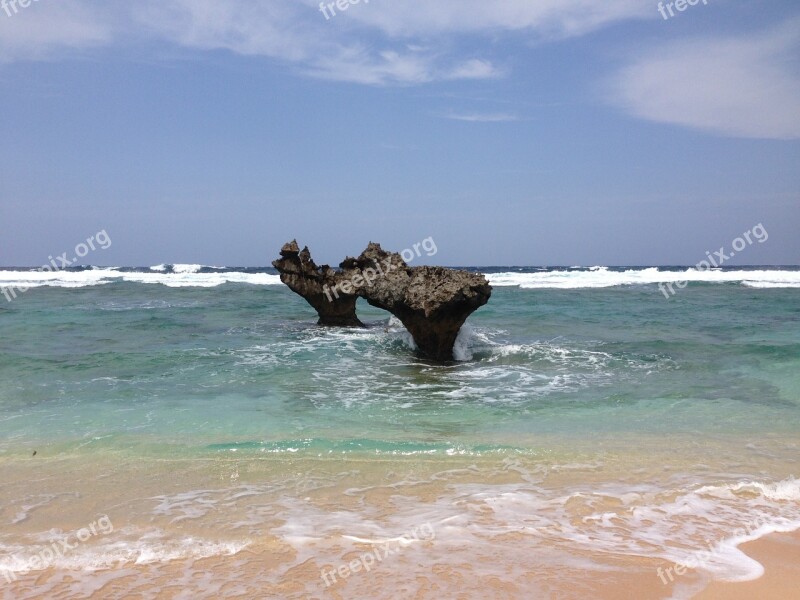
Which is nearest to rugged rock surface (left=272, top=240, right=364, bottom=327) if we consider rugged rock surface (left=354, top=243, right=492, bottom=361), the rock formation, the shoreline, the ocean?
the rock formation

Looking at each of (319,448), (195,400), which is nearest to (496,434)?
(319,448)

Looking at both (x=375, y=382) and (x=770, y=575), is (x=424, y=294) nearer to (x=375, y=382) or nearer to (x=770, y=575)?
(x=375, y=382)

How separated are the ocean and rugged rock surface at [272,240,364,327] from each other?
13.1 feet

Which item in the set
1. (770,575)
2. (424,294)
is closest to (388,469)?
(770,575)

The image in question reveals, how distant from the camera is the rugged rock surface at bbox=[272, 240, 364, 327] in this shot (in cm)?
1551

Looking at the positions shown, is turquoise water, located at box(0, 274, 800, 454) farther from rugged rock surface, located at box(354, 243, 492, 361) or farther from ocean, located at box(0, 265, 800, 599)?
rugged rock surface, located at box(354, 243, 492, 361)

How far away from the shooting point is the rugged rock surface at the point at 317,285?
50.9 ft

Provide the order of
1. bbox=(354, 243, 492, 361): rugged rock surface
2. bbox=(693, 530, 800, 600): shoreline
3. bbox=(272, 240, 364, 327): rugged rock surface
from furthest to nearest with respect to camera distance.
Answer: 1. bbox=(272, 240, 364, 327): rugged rock surface
2. bbox=(354, 243, 492, 361): rugged rock surface
3. bbox=(693, 530, 800, 600): shoreline

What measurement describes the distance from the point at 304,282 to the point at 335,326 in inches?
52.8

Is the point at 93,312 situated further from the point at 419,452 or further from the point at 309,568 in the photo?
the point at 309,568

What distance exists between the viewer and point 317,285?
1568cm

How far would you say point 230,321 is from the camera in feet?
56.2

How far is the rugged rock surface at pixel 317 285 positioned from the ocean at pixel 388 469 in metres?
4.01

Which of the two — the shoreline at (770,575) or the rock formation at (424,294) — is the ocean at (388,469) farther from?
the rock formation at (424,294)
